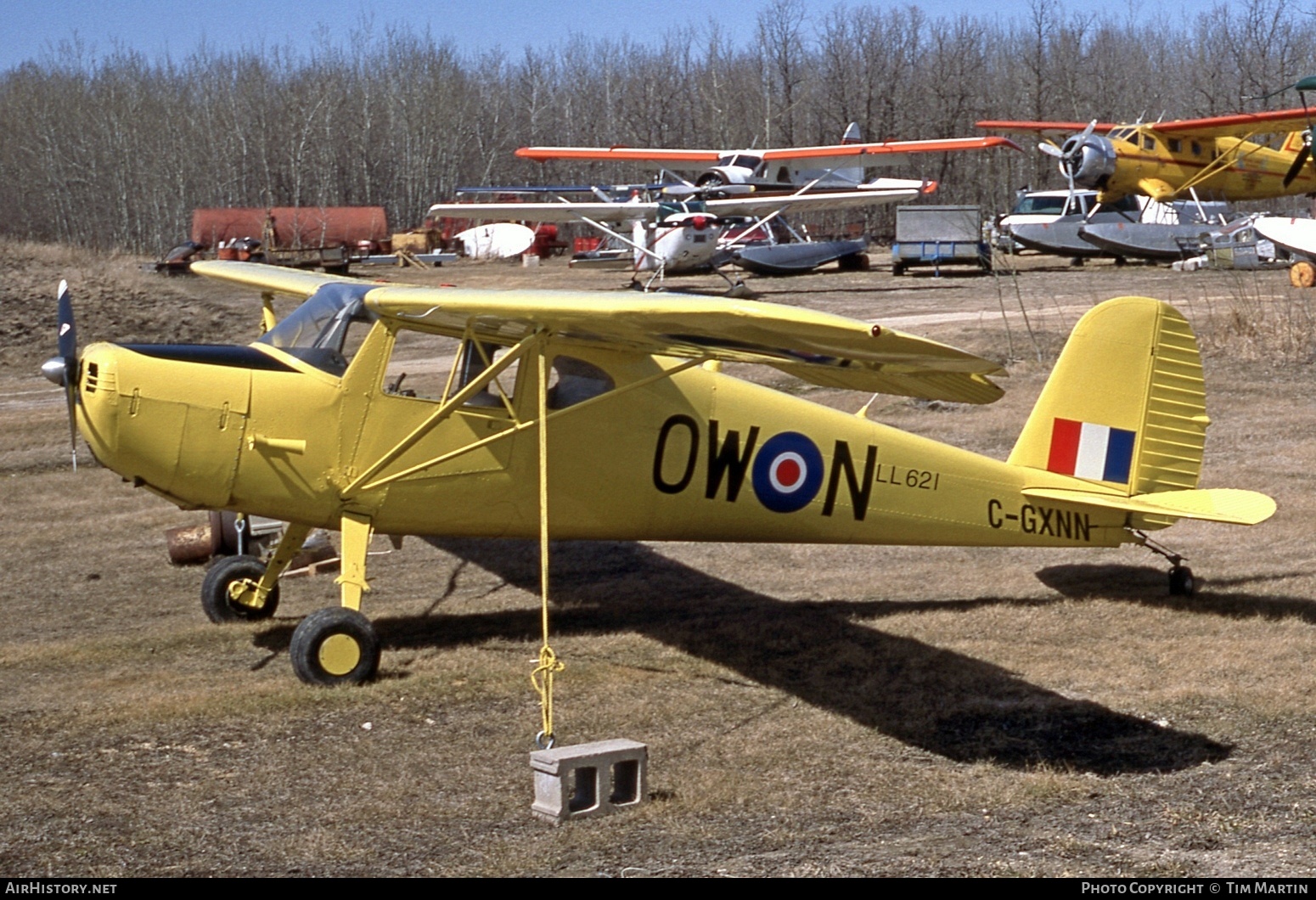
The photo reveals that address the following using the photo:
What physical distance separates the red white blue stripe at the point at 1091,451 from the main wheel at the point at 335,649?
4.55 meters

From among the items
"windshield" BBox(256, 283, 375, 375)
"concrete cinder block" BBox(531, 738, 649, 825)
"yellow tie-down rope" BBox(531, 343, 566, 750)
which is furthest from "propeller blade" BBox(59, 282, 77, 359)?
"concrete cinder block" BBox(531, 738, 649, 825)

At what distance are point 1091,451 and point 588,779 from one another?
186 inches

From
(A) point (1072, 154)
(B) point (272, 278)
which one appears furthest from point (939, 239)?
(B) point (272, 278)

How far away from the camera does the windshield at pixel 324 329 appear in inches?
296

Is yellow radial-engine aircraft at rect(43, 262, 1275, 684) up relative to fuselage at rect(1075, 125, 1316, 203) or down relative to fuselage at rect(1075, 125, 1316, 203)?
down

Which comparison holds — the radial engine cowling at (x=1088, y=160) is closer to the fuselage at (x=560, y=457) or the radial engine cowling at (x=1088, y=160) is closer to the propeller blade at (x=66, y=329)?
the fuselage at (x=560, y=457)

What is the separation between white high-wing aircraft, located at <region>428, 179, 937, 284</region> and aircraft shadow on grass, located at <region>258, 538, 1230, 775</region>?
2117 cm

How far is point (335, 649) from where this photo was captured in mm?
7207

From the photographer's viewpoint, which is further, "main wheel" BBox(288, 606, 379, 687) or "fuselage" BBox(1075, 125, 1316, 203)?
"fuselage" BBox(1075, 125, 1316, 203)

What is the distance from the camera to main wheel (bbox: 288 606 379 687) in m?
Answer: 7.14

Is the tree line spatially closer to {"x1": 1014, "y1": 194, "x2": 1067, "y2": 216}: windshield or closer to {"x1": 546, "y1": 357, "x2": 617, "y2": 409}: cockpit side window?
{"x1": 1014, "y1": 194, "x2": 1067, "y2": 216}: windshield

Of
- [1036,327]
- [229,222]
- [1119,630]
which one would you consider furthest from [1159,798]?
[229,222]

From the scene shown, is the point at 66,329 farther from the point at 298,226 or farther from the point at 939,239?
the point at 298,226

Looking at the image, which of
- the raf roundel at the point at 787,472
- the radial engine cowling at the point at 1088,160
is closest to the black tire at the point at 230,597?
the raf roundel at the point at 787,472
